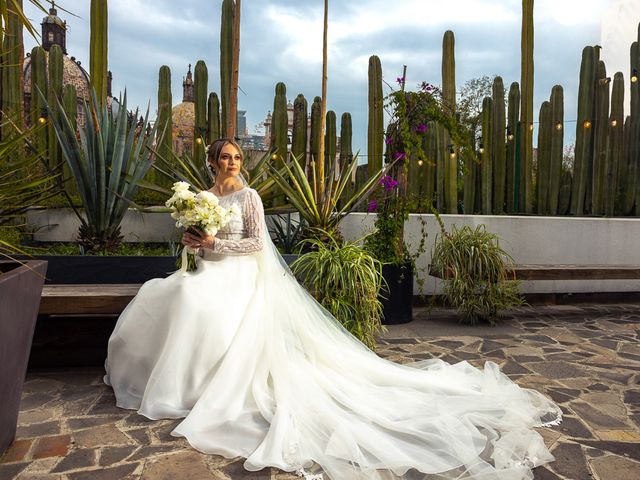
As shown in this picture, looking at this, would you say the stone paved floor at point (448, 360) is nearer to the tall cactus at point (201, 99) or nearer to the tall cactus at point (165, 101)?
the tall cactus at point (165, 101)

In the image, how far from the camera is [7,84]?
18.2ft

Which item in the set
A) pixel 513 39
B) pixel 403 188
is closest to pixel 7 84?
pixel 403 188

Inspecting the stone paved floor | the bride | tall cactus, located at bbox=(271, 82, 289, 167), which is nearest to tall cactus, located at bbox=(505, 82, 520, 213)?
the stone paved floor

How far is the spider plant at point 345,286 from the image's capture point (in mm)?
3652

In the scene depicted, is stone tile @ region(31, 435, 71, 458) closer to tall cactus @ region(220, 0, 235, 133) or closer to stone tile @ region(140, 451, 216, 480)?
stone tile @ region(140, 451, 216, 480)

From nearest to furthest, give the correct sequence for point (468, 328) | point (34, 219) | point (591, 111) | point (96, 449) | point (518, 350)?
point (96, 449) < point (518, 350) < point (468, 328) < point (34, 219) < point (591, 111)

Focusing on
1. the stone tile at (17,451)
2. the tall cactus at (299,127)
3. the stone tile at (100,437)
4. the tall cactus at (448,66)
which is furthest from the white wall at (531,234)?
the stone tile at (17,451)

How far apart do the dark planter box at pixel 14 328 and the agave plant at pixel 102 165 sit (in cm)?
206

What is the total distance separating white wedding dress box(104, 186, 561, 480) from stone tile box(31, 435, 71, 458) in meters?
0.38

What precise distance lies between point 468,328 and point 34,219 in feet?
15.7

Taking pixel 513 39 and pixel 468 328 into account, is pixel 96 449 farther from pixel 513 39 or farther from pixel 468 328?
pixel 513 39

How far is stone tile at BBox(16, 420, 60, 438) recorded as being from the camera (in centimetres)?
242

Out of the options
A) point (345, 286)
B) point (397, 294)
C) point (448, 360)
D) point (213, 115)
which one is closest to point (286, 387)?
point (345, 286)

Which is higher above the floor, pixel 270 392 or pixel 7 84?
pixel 7 84
